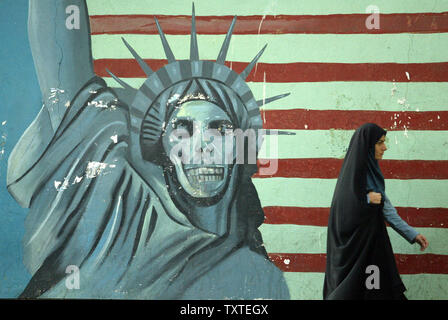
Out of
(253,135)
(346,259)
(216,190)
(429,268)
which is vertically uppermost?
(253,135)

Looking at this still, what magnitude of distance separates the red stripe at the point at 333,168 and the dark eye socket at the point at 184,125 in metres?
0.70

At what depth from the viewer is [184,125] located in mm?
4965

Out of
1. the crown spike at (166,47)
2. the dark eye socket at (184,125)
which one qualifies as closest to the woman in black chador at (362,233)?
the dark eye socket at (184,125)

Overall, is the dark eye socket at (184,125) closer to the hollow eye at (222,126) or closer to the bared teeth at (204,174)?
the hollow eye at (222,126)

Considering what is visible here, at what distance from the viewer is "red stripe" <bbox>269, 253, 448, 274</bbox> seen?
4.81 meters

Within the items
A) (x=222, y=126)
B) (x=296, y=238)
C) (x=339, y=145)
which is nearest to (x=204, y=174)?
(x=222, y=126)

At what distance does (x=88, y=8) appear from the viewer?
5055 mm

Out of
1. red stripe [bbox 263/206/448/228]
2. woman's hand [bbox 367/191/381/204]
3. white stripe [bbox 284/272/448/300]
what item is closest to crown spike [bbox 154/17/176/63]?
red stripe [bbox 263/206/448/228]

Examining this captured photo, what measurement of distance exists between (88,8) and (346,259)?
3235 mm

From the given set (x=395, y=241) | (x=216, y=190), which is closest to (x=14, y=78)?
(x=216, y=190)

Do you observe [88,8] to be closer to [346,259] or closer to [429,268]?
[346,259]

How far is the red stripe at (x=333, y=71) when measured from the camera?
486 cm

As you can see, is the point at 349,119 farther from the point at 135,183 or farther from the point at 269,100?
the point at 135,183

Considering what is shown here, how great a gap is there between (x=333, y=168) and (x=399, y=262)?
1019 mm
